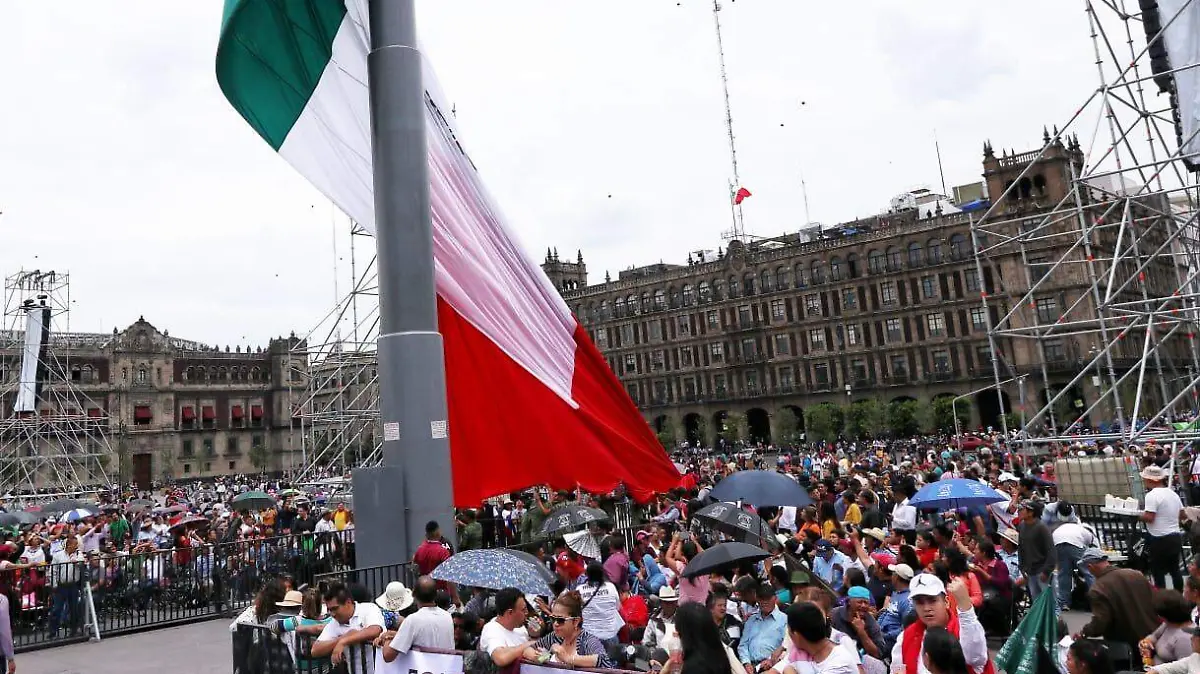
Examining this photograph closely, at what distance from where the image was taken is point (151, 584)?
13.0m

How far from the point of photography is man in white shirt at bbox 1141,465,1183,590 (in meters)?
9.27

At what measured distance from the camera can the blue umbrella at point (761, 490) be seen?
11250 mm

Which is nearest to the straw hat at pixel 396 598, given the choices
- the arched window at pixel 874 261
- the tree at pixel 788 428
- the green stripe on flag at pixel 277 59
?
the green stripe on flag at pixel 277 59

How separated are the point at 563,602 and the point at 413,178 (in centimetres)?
534

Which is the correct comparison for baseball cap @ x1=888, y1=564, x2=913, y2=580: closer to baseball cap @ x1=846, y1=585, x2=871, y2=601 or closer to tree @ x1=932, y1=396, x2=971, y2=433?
baseball cap @ x1=846, y1=585, x2=871, y2=601

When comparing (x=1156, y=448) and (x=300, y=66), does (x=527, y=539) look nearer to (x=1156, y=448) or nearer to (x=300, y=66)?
(x=300, y=66)

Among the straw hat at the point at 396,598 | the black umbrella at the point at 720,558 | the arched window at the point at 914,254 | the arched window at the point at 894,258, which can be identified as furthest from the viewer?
the arched window at the point at 894,258

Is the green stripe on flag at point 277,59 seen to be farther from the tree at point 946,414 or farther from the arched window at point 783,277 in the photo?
the arched window at point 783,277

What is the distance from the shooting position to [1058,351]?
179 ft

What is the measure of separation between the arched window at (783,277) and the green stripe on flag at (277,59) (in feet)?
197

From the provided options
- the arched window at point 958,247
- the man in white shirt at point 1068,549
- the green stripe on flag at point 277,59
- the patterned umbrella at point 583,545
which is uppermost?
the arched window at point 958,247

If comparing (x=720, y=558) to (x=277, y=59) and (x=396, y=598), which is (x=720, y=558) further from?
(x=277, y=59)

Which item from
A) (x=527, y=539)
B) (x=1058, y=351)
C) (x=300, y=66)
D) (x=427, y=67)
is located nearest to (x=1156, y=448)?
(x=527, y=539)

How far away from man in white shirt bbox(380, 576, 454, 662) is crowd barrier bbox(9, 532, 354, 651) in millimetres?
5585
